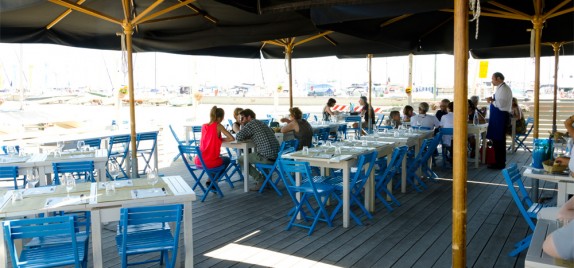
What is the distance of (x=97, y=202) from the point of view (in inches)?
137

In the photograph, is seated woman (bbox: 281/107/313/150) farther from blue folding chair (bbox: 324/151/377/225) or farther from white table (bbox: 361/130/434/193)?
blue folding chair (bbox: 324/151/377/225)

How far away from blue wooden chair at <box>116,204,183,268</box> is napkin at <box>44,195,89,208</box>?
40cm

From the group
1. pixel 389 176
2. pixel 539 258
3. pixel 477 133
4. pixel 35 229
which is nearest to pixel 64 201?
pixel 35 229

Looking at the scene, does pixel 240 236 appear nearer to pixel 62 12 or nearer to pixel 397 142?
pixel 397 142

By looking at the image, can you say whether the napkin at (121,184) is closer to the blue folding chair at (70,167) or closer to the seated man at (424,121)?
the blue folding chair at (70,167)

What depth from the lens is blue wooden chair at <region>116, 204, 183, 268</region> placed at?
3232 mm

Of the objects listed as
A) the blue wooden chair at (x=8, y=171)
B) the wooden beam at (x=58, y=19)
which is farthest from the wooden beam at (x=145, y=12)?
the blue wooden chair at (x=8, y=171)

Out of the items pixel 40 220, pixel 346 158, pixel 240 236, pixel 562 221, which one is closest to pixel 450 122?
pixel 346 158

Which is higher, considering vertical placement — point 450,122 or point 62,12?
point 62,12

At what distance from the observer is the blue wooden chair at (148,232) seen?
3.23 meters

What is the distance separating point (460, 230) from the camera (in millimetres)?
2486

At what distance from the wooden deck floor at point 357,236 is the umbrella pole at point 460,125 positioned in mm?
1787

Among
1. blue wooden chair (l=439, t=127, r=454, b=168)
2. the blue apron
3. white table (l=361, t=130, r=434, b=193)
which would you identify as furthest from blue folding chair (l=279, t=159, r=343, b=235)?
the blue apron

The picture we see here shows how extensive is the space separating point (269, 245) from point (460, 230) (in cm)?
260
